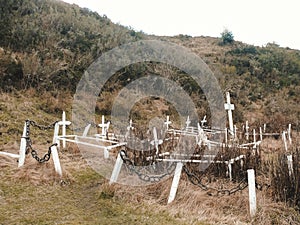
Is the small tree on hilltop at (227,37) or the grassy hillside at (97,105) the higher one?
→ the small tree on hilltop at (227,37)

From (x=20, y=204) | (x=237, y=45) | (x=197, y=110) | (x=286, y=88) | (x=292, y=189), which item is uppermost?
(x=237, y=45)

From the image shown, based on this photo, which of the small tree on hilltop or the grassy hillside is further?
the small tree on hilltop

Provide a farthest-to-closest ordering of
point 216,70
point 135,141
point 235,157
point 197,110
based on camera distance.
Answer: point 216,70
point 197,110
point 135,141
point 235,157

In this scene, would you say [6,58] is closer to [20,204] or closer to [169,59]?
[20,204]

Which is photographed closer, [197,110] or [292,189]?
[292,189]

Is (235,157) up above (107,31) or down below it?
below

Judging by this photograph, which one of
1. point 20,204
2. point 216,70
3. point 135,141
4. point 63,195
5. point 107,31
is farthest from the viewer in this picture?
point 216,70

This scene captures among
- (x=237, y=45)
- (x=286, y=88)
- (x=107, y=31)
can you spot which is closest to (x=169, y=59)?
(x=107, y=31)

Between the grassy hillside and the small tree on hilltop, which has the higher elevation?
the small tree on hilltop

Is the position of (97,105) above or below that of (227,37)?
below

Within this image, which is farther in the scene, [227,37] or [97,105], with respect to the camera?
[227,37]

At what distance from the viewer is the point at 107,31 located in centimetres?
2009

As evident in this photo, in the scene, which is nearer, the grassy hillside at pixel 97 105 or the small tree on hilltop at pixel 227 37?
the grassy hillside at pixel 97 105

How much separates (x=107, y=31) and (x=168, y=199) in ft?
55.2
